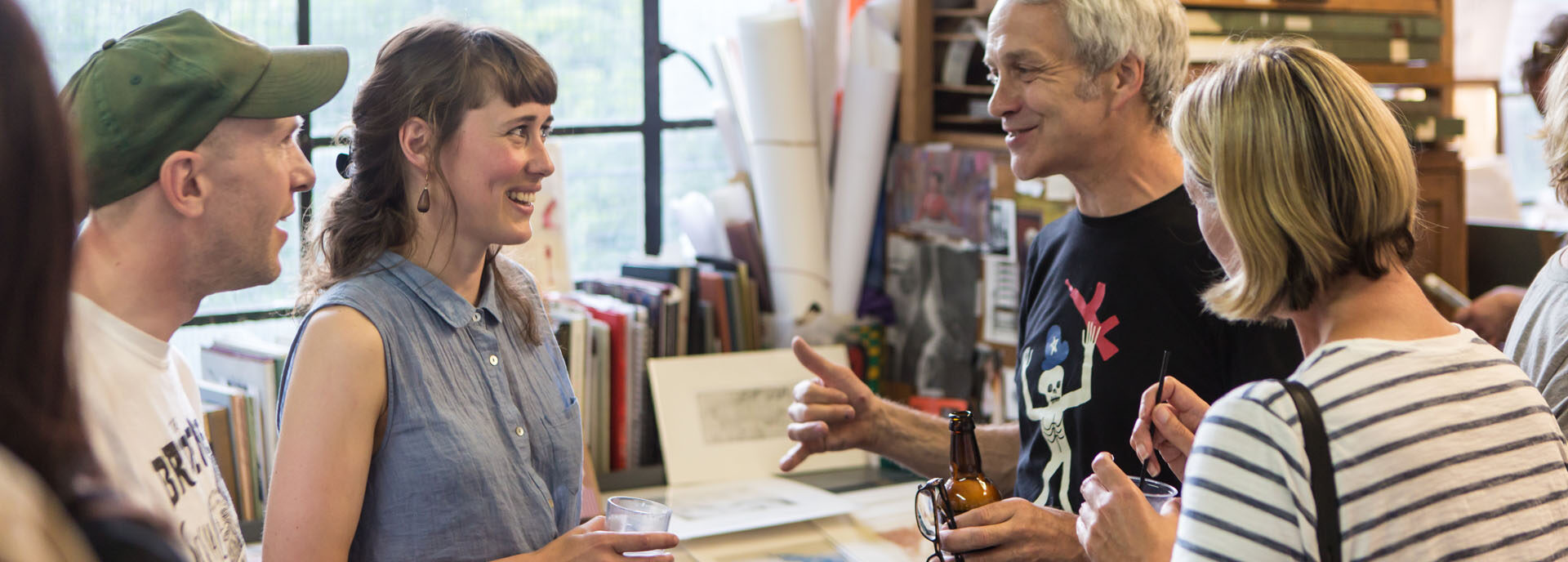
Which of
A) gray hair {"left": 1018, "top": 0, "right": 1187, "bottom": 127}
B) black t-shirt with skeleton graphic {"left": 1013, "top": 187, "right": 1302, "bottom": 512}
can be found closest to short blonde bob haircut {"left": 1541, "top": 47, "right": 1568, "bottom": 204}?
black t-shirt with skeleton graphic {"left": 1013, "top": 187, "right": 1302, "bottom": 512}

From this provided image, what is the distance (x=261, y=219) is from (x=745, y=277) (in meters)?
1.86

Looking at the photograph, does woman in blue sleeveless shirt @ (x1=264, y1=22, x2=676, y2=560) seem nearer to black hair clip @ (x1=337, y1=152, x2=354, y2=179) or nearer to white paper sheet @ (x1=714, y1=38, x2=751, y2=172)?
black hair clip @ (x1=337, y1=152, x2=354, y2=179)

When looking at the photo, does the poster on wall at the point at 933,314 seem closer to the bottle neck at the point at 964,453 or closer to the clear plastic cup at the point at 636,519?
the bottle neck at the point at 964,453

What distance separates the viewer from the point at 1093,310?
5.52ft

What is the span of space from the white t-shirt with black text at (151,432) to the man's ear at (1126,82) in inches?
50.3

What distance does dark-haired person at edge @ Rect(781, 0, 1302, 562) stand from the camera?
156 cm

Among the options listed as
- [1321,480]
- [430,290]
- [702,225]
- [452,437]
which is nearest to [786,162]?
[702,225]

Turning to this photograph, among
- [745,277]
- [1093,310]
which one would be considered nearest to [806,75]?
[745,277]

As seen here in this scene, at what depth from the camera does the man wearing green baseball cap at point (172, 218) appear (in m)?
1.08

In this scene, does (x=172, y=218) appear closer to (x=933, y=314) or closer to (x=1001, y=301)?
(x=1001, y=301)

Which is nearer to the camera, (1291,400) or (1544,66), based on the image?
(1291,400)

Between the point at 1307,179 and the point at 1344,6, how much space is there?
2.05 metres

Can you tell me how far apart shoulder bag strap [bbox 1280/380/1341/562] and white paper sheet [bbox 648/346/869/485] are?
2023mm

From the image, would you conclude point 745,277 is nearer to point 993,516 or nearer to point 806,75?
point 806,75
